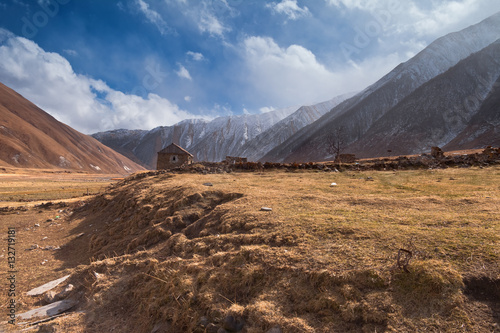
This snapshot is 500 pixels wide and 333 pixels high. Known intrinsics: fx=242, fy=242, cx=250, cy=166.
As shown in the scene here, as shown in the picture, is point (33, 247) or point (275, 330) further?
point (33, 247)

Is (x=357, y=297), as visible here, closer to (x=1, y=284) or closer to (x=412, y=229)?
(x=412, y=229)

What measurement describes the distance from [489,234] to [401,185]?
5976 mm

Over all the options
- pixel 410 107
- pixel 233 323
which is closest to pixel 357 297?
pixel 233 323

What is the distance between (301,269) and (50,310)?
210 inches

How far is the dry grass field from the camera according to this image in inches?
125

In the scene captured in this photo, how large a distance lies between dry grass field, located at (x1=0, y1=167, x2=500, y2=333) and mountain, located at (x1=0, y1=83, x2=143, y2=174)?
111026 millimetres

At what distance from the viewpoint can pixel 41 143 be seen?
106 meters

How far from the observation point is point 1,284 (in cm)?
668

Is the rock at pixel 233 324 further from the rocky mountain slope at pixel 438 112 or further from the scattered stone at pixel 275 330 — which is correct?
the rocky mountain slope at pixel 438 112

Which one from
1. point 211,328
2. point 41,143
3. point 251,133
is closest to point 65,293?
point 211,328

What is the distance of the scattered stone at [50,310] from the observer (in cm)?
498

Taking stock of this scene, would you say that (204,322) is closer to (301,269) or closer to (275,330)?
(275,330)

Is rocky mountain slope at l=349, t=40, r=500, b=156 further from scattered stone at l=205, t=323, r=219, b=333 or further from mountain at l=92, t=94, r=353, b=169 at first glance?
scattered stone at l=205, t=323, r=219, b=333

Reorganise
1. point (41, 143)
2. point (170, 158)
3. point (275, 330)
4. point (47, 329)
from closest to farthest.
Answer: point (275, 330), point (47, 329), point (170, 158), point (41, 143)
